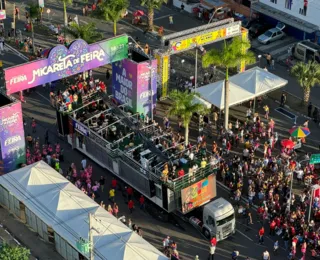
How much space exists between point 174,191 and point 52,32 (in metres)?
33.1

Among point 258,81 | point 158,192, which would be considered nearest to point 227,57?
point 258,81

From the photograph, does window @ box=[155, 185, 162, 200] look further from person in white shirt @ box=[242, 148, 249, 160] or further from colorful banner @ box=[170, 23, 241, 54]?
colorful banner @ box=[170, 23, 241, 54]

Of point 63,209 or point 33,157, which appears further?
point 33,157

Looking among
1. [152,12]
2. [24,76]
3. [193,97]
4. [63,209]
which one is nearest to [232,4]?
[152,12]

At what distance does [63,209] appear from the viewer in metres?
50.2

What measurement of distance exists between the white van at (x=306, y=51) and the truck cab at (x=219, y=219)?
26048 millimetres

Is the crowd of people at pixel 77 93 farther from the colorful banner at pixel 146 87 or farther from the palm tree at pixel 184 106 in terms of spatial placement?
the palm tree at pixel 184 106

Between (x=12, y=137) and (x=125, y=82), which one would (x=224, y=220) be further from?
(x=125, y=82)

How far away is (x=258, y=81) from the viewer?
65562 millimetres

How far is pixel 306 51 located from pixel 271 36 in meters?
5.01

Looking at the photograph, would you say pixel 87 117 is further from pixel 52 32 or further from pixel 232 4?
pixel 232 4

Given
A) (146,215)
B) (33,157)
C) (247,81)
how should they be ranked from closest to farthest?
(146,215)
(33,157)
(247,81)

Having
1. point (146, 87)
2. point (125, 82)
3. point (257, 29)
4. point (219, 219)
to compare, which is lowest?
point (219, 219)

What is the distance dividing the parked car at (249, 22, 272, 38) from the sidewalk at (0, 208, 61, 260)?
35.1m
